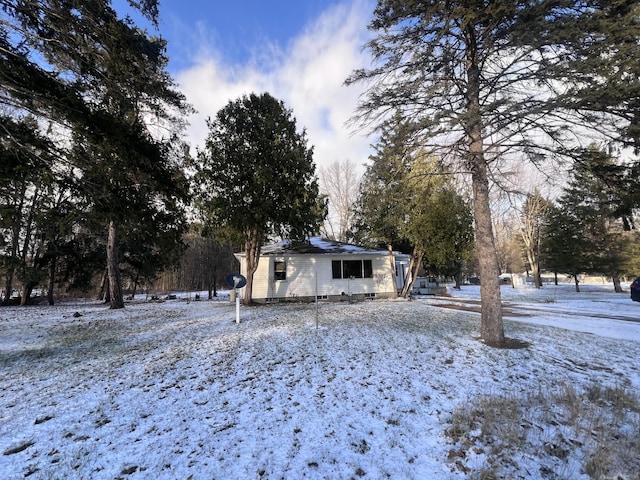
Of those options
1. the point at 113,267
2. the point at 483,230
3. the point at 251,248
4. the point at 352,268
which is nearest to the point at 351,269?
the point at 352,268

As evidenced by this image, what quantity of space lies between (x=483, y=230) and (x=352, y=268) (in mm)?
11853

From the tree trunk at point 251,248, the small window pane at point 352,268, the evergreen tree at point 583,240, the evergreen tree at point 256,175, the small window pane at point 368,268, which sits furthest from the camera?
the evergreen tree at point 583,240

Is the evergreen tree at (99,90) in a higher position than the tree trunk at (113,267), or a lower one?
higher

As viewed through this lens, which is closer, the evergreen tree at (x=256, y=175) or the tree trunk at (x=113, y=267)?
the evergreen tree at (x=256, y=175)

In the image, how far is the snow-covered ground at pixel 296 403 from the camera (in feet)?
8.91

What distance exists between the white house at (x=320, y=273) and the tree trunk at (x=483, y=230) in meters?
10.6

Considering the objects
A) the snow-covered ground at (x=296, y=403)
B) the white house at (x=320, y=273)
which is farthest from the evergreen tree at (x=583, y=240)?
the snow-covered ground at (x=296, y=403)

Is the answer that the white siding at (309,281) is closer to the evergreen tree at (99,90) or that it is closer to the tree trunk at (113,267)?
the tree trunk at (113,267)

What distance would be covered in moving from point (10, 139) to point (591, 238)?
1354 inches

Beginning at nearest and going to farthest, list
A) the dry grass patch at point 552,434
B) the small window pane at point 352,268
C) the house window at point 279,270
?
the dry grass patch at point 552,434, the house window at point 279,270, the small window pane at point 352,268

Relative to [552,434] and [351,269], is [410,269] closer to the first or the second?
[351,269]

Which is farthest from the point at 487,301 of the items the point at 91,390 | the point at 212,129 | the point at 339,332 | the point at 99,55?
the point at 212,129

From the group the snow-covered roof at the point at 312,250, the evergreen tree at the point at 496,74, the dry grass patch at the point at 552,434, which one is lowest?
the dry grass patch at the point at 552,434

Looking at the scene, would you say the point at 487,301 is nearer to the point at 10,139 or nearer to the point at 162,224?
the point at 162,224
